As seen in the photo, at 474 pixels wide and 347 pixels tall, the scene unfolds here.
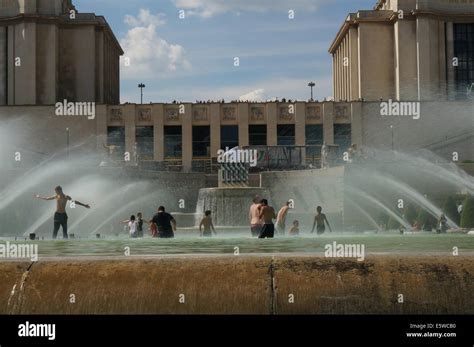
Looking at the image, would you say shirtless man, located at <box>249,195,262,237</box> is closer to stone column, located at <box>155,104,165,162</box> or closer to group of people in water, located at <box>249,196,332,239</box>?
group of people in water, located at <box>249,196,332,239</box>

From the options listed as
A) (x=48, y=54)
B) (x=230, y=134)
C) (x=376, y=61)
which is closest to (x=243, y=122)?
(x=230, y=134)

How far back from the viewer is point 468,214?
26.8 m

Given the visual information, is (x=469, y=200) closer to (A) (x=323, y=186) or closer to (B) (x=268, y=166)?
(A) (x=323, y=186)

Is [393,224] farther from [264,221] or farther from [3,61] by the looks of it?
[3,61]

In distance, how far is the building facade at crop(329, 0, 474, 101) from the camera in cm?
7056

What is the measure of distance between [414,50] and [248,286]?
67.3 m

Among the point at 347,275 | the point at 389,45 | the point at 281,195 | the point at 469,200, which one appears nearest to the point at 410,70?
the point at 389,45

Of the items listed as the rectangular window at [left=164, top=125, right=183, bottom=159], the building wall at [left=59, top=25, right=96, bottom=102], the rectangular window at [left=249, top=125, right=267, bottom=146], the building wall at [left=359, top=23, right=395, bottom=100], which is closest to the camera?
the rectangular window at [left=249, top=125, right=267, bottom=146]

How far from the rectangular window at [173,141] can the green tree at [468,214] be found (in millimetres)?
41693

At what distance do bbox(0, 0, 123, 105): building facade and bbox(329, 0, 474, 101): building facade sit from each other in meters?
23.1

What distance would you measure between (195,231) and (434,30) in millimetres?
50336

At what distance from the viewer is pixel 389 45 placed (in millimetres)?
73188

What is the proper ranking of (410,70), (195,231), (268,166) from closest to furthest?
(195,231)
(268,166)
(410,70)

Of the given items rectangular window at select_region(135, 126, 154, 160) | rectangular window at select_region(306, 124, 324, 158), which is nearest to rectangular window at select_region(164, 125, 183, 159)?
rectangular window at select_region(135, 126, 154, 160)
